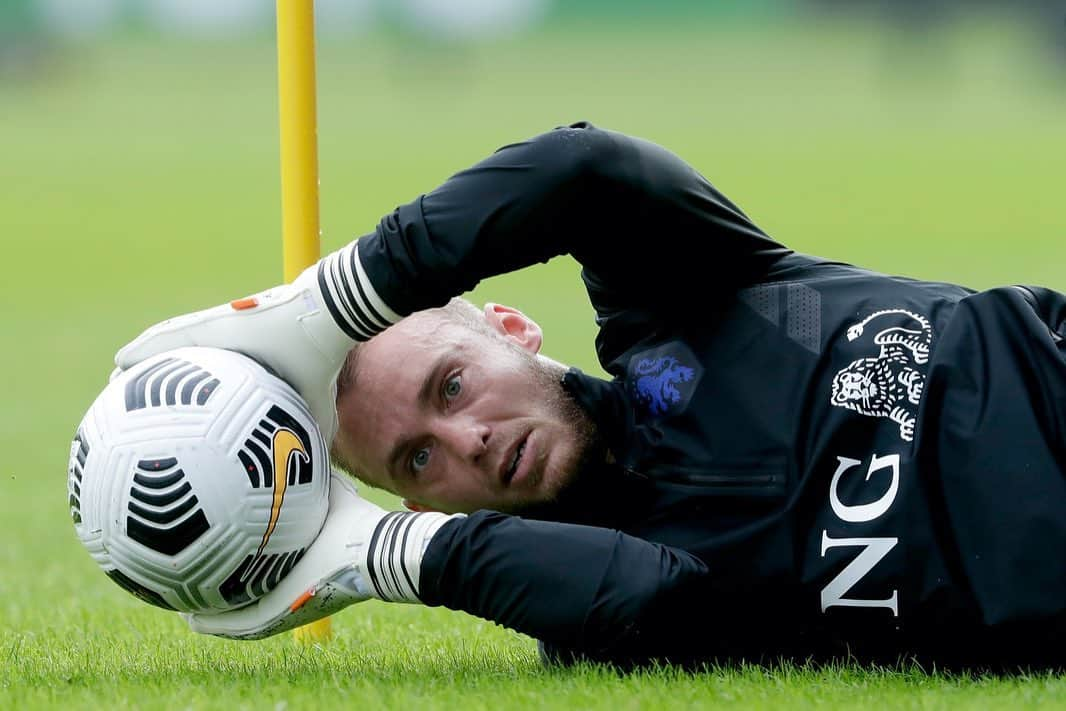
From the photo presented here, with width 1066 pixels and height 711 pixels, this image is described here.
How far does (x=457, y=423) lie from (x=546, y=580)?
0.56 metres

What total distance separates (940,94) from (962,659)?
123 ft

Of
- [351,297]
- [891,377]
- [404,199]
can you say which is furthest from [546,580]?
[404,199]

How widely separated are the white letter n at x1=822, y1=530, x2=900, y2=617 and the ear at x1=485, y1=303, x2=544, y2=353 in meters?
1.04

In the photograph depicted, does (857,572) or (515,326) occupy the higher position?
(515,326)

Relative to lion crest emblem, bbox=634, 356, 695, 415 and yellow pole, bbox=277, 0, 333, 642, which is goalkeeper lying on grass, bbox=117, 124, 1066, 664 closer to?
lion crest emblem, bbox=634, 356, 695, 415

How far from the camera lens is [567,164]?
3537 mm

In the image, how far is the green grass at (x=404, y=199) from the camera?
11.0ft

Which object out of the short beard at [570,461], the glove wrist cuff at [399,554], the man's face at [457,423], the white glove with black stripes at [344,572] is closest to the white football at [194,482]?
the white glove with black stripes at [344,572]

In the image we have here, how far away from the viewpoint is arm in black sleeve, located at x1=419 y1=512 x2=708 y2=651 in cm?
335

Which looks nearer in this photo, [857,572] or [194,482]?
[194,482]

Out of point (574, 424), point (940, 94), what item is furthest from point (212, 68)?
point (574, 424)

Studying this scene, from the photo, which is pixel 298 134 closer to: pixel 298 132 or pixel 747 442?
pixel 298 132

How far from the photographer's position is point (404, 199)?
3123 centimetres

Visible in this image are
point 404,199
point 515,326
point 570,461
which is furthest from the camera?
point 404,199
